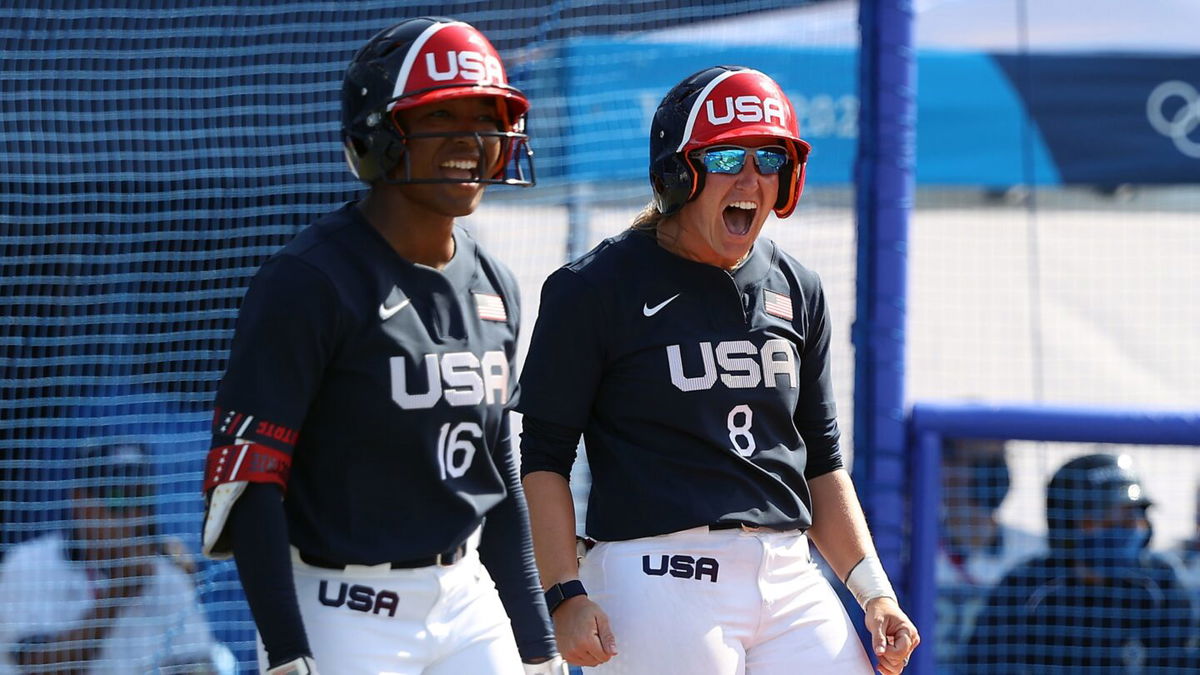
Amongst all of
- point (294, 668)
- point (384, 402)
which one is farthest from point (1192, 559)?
point (294, 668)

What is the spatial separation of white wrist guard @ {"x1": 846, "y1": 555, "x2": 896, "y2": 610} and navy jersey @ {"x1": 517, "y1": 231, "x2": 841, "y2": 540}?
22 cm

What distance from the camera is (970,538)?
569cm

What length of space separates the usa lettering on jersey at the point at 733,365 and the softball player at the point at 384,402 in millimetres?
373

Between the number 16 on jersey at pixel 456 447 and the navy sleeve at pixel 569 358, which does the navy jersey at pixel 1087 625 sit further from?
the number 16 on jersey at pixel 456 447

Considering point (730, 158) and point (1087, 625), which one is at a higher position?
point (730, 158)

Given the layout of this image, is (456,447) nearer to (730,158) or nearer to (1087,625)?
(730,158)

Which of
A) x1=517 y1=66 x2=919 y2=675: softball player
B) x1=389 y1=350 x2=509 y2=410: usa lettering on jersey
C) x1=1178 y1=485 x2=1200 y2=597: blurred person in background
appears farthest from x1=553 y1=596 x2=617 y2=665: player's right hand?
x1=1178 y1=485 x2=1200 y2=597: blurred person in background

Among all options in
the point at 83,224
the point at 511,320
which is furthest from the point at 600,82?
the point at 511,320

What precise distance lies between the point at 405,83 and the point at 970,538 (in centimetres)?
389

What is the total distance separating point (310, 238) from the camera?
2447 millimetres

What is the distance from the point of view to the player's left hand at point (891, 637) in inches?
114

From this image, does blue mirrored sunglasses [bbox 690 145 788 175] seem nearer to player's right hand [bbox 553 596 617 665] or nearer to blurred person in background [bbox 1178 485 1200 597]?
player's right hand [bbox 553 596 617 665]

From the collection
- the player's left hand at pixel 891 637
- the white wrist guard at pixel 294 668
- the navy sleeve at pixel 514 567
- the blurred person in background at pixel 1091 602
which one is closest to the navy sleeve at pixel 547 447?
the navy sleeve at pixel 514 567

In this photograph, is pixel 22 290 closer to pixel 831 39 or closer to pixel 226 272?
pixel 226 272
